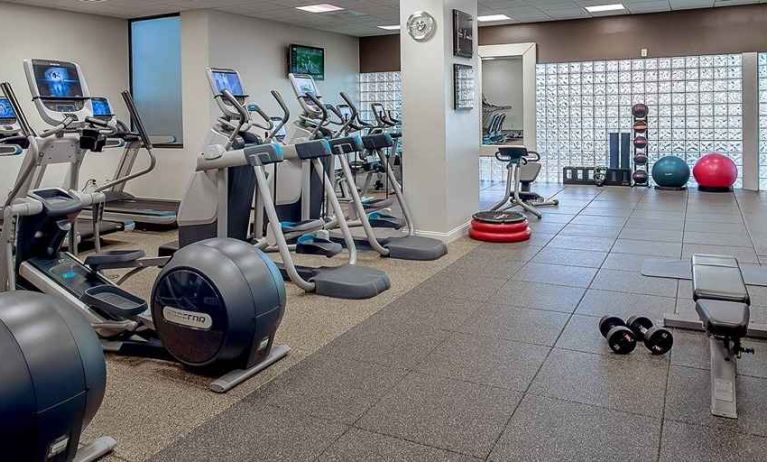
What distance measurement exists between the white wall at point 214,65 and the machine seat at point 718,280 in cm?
700

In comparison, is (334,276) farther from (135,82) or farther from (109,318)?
(135,82)

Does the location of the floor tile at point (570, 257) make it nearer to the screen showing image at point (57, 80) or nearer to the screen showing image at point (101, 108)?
the screen showing image at point (57, 80)

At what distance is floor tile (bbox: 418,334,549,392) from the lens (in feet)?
9.55

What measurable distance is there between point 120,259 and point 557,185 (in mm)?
8624

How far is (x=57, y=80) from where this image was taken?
175 inches

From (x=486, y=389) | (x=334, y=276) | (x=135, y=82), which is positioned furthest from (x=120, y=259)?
(x=135, y=82)

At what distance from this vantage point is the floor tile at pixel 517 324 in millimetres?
3459

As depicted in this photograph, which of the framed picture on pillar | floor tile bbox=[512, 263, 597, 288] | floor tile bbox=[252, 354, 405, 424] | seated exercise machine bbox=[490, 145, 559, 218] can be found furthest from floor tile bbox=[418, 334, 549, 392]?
seated exercise machine bbox=[490, 145, 559, 218]

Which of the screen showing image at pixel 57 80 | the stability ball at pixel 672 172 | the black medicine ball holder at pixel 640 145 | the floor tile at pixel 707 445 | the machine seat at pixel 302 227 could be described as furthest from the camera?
the black medicine ball holder at pixel 640 145

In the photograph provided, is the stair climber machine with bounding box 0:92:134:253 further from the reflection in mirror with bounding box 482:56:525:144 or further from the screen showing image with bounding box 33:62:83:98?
the reflection in mirror with bounding box 482:56:525:144

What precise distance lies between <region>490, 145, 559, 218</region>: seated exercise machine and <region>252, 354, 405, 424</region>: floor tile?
4692mm

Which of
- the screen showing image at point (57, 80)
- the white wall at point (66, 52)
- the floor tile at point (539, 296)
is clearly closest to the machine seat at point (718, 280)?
the floor tile at point (539, 296)

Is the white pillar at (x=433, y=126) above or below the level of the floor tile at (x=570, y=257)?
above

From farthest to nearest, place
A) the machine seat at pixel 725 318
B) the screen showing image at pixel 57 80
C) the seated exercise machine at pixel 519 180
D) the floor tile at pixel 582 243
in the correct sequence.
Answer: the seated exercise machine at pixel 519 180
the floor tile at pixel 582 243
the screen showing image at pixel 57 80
the machine seat at pixel 725 318
